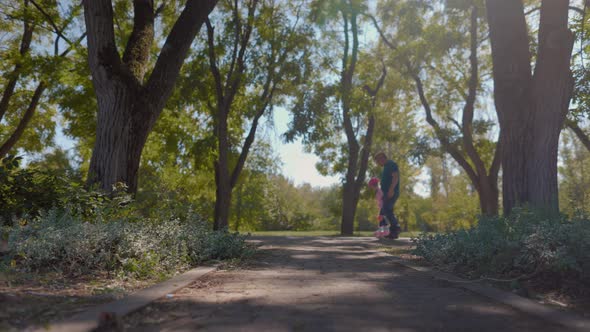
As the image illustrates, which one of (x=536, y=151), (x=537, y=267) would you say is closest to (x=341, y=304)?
(x=537, y=267)

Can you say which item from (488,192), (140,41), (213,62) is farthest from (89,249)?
(488,192)

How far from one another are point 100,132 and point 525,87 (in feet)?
25.0

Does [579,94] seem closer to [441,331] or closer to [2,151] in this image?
[441,331]

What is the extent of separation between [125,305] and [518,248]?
415 centimetres

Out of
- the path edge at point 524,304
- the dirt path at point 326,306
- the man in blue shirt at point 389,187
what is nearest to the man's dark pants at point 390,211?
the man in blue shirt at point 389,187

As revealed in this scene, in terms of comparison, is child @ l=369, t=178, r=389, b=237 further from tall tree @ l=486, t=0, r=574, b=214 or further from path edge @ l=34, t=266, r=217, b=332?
path edge @ l=34, t=266, r=217, b=332

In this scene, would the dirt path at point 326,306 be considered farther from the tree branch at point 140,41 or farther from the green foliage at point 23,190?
the tree branch at point 140,41

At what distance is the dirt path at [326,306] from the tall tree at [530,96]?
3.20 m

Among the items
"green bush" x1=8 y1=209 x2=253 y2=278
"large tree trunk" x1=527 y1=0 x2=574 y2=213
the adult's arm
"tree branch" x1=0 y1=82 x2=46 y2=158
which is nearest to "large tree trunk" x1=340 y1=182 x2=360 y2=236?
the adult's arm

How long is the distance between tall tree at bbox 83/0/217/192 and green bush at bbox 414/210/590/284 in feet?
17.3

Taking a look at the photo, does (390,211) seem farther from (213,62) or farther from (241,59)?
(241,59)

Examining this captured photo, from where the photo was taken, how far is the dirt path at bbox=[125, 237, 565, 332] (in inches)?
136

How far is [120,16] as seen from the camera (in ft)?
64.1

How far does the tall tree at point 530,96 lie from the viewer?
7984 millimetres
